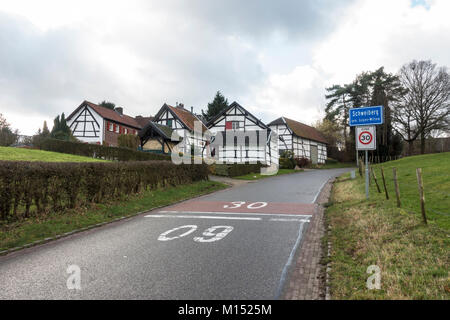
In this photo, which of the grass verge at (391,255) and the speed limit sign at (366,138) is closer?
the grass verge at (391,255)

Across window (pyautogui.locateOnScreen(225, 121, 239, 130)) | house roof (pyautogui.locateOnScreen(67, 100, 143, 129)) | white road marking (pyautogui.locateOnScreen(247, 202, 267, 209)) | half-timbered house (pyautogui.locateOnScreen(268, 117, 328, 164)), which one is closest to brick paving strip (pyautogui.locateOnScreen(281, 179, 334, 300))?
white road marking (pyautogui.locateOnScreen(247, 202, 267, 209))

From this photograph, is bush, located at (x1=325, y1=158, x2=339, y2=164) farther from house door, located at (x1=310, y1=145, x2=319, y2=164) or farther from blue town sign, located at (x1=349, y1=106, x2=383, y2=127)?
blue town sign, located at (x1=349, y1=106, x2=383, y2=127)

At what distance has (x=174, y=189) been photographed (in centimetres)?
1625

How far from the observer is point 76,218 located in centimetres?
886

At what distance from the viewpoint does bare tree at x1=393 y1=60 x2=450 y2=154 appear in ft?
124

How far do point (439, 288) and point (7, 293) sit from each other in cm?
572

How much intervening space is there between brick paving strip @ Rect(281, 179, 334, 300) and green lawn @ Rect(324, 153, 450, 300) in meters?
0.17

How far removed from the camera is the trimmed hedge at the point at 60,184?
7680 millimetres

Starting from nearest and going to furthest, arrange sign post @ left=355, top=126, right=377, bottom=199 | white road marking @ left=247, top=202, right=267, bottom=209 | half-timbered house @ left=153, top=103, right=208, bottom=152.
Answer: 1. sign post @ left=355, top=126, right=377, bottom=199
2. white road marking @ left=247, top=202, right=267, bottom=209
3. half-timbered house @ left=153, top=103, right=208, bottom=152

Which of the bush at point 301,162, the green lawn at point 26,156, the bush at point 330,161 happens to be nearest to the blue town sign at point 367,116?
the green lawn at point 26,156

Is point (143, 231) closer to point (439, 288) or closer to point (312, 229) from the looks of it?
point (312, 229)

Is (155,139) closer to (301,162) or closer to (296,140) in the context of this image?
(301,162)

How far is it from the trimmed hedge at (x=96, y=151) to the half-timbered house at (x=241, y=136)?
42.3 ft

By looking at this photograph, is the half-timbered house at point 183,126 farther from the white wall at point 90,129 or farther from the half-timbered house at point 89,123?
the white wall at point 90,129
